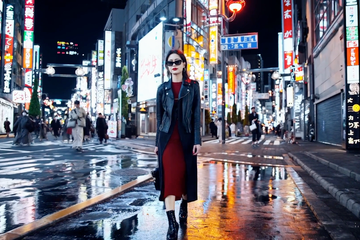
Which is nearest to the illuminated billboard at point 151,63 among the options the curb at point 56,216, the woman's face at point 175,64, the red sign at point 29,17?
the red sign at point 29,17

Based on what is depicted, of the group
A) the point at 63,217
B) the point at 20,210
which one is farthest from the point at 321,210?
the point at 20,210

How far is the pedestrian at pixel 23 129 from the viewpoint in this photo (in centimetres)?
1773

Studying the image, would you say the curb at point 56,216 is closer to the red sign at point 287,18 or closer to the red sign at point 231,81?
the red sign at point 287,18

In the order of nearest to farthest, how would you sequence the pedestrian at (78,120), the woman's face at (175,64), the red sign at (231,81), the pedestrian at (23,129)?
1. the woman's face at (175,64)
2. the pedestrian at (78,120)
3. the pedestrian at (23,129)
4. the red sign at (231,81)

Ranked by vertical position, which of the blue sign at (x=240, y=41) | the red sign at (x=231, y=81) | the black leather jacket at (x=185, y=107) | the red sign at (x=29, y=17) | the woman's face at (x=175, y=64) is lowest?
the black leather jacket at (x=185, y=107)

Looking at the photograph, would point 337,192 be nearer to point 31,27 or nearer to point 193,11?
point 193,11

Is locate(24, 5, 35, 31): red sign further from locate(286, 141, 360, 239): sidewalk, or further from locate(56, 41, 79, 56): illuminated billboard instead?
locate(56, 41, 79, 56): illuminated billboard

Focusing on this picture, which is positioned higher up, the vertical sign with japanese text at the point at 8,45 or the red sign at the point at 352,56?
the vertical sign with japanese text at the point at 8,45

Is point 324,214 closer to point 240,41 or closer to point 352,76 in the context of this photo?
point 352,76

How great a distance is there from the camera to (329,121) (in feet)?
65.9

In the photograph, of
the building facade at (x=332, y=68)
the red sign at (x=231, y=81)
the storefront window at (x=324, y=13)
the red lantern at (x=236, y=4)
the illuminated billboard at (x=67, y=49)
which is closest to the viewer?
the building facade at (x=332, y=68)

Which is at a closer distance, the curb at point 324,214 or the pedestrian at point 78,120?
the curb at point 324,214

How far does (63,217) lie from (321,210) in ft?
10.1

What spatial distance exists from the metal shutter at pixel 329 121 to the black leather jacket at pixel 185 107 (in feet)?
Answer: 49.1
